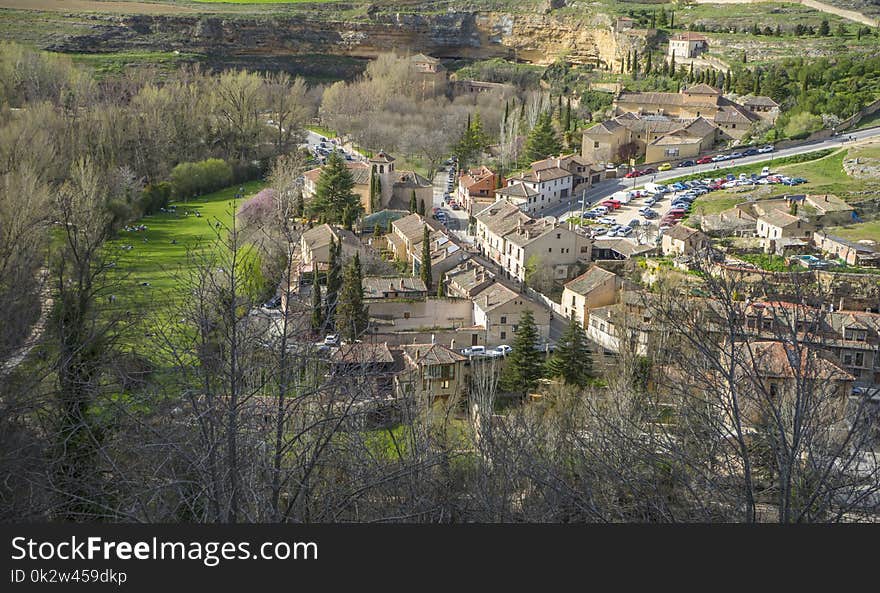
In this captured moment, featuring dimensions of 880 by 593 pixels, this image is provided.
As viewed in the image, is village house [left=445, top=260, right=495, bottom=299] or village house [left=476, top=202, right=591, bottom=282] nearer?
village house [left=445, top=260, right=495, bottom=299]

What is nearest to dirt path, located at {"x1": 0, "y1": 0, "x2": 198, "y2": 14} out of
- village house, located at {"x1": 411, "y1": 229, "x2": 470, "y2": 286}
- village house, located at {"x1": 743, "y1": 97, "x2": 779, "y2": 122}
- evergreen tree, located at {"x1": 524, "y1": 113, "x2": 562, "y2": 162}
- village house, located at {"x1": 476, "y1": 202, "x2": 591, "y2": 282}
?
evergreen tree, located at {"x1": 524, "y1": 113, "x2": 562, "y2": 162}

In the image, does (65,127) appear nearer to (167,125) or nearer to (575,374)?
(167,125)

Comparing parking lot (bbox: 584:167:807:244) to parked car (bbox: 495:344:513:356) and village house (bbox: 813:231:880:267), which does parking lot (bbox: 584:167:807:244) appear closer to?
village house (bbox: 813:231:880:267)

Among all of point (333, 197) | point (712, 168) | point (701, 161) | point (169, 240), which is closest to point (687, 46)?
point (701, 161)

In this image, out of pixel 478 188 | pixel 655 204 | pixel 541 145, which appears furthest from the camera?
pixel 541 145

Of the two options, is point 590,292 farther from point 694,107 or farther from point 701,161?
point 694,107

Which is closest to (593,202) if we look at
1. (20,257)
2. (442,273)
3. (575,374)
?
(442,273)

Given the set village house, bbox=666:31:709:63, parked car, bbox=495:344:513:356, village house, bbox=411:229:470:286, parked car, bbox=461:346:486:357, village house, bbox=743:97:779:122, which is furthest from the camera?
village house, bbox=666:31:709:63
